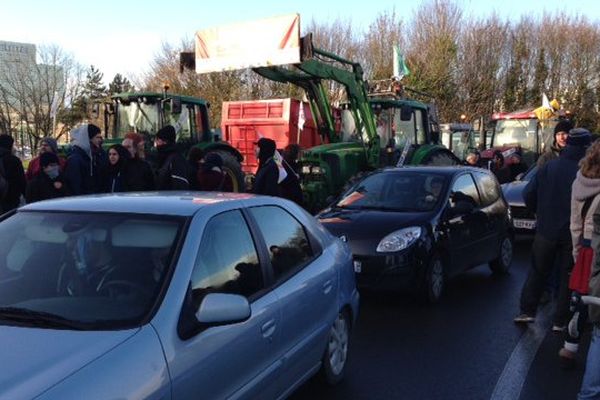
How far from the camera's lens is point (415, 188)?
7.85 metres

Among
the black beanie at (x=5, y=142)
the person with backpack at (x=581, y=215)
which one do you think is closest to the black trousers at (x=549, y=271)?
the person with backpack at (x=581, y=215)

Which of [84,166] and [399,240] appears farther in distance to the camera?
[84,166]

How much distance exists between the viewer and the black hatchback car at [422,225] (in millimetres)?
6785

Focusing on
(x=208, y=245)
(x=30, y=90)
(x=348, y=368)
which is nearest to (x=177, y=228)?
(x=208, y=245)

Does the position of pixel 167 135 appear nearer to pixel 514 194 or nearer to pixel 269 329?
pixel 269 329

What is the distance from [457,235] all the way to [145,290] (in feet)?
17.2

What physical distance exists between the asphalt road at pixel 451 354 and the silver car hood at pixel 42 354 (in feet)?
7.30

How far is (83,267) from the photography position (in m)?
3.11

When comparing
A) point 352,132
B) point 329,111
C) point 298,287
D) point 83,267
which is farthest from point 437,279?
point 329,111

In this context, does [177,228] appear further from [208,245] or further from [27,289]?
[27,289]

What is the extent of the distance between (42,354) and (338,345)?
103 inches

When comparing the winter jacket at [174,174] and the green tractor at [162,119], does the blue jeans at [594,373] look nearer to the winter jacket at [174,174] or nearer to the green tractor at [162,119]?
the winter jacket at [174,174]

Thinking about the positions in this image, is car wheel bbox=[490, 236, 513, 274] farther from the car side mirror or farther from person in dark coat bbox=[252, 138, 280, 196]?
the car side mirror

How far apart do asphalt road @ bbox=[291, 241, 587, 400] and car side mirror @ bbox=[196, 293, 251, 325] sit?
174 cm
